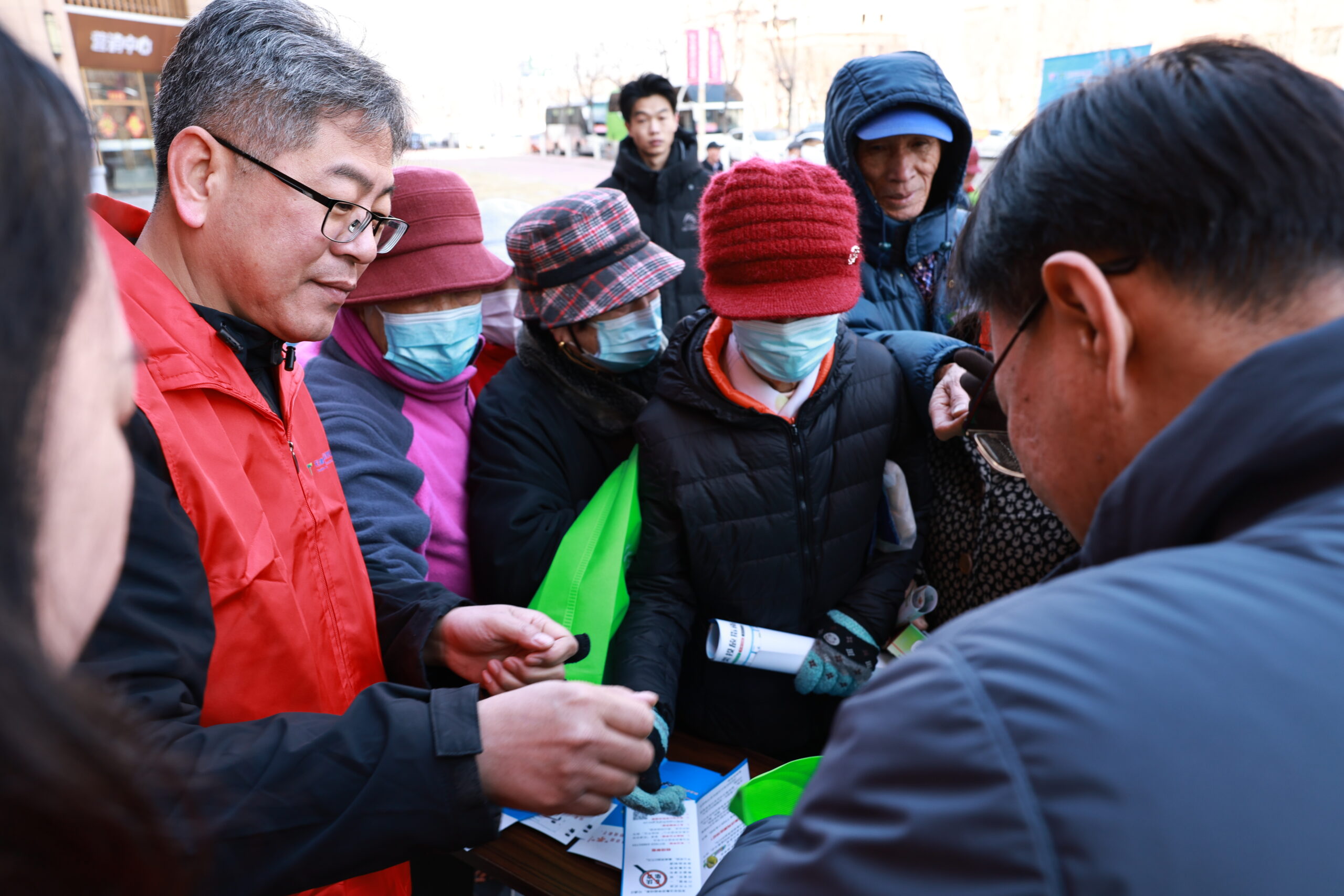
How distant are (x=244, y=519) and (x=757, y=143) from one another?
81.3 ft

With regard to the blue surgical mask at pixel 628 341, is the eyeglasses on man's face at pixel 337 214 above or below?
above

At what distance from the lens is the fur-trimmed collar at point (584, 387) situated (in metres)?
2.18

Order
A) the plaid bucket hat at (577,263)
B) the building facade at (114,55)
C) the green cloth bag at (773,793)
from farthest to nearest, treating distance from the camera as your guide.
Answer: the building facade at (114,55) → the plaid bucket hat at (577,263) → the green cloth bag at (773,793)

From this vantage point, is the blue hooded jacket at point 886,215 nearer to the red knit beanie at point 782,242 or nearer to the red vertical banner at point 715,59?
the red knit beanie at point 782,242

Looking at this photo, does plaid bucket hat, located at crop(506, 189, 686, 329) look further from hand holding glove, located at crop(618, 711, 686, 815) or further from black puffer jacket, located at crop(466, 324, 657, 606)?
hand holding glove, located at crop(618, 711, 686, 815)

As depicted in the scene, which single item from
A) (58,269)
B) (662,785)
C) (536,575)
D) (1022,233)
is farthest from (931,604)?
(58,269)

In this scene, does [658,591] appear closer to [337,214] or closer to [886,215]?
[337,214]

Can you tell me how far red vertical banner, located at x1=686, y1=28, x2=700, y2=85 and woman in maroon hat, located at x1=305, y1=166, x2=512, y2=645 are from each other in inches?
966

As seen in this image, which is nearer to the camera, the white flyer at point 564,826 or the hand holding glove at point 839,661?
the white flyer at point 564,826

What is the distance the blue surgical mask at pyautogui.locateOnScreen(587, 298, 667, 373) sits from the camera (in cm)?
222

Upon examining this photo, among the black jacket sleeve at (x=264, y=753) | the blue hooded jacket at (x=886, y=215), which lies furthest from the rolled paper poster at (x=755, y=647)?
the blue hooded jacket at (x=886, y=215)

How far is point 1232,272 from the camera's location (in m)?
0.76

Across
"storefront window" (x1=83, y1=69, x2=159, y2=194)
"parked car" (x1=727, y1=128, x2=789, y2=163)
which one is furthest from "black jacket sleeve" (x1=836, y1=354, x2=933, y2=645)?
"parked car" (x1=727, y1=128, x2=789, y2=163)

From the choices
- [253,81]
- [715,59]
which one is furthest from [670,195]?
[715,59]
